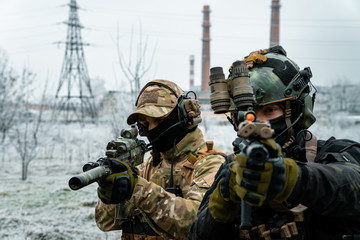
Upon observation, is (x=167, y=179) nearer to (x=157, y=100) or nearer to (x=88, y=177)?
(x=157, y=100)

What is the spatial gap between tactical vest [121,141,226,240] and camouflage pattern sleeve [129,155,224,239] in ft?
0.88

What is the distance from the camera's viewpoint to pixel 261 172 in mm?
1350

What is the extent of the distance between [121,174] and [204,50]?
127 ft

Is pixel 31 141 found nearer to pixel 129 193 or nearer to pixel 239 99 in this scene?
pixel 129 193

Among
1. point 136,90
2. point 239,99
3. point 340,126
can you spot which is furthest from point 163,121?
point 340,126

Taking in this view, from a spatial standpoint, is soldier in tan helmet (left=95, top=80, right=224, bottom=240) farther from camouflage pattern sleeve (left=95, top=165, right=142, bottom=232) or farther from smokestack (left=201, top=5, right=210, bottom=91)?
smokestack (left=201, top=5, right=210, bottom=91)

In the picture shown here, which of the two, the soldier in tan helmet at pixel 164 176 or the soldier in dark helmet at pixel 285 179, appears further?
the soldier in tan helmet at pixel 164 176

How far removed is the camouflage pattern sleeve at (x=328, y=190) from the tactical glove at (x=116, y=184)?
1307 mm

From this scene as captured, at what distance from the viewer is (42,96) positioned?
15961mm

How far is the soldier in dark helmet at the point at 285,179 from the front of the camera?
1393 mm

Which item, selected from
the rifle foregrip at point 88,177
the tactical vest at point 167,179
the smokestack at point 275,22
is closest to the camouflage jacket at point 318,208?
the rifle foregrip at point 88,177

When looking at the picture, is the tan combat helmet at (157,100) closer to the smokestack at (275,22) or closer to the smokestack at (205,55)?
the smokestack at (275,22)

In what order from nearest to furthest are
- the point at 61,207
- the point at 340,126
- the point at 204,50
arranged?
the point at 61,207 → the point at 340,126 → the point at 204,50

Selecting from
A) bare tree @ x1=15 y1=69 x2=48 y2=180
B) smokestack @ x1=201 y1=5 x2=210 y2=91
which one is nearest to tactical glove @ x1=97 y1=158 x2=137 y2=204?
bare tree @ x1=15 y1=69 x2=48 y2=180
